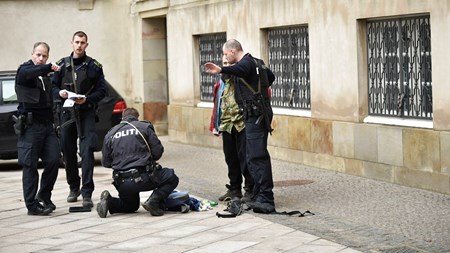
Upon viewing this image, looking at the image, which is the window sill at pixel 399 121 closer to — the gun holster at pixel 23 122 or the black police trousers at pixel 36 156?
the black police trousers at pixel 36 156

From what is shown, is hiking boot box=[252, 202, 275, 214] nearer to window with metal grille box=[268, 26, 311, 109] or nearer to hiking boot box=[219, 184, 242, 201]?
hiking boot box=[219, 184, 242, 201]

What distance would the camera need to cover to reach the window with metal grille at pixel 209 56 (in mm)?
20250

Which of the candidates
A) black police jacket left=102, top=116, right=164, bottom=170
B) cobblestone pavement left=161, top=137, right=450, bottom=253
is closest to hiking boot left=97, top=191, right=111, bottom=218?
black police jacket left=102, top=116, right=164, bottom=170

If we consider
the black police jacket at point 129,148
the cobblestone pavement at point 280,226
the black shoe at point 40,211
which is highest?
the black police jacket at point 129,148

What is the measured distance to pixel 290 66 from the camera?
17266mm

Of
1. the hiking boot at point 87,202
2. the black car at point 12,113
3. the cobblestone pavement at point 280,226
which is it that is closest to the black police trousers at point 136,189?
the cobblestone pavement at point 280,226

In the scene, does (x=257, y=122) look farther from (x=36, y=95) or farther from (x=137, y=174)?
(x=36, y=95)

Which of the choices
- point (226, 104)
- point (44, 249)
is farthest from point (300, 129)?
point (44, 249)

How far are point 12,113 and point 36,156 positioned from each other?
17.8 feet

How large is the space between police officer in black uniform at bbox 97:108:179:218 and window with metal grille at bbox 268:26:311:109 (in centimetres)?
544

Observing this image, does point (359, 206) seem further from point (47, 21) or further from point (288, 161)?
point (47, 21)

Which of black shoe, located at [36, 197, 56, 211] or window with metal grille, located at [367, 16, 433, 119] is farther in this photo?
window with metal grille, located at [367, 16, 433, 119]

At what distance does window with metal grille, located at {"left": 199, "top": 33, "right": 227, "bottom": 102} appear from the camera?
20.2 m

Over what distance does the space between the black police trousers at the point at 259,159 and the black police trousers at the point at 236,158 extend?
54 centimetres
